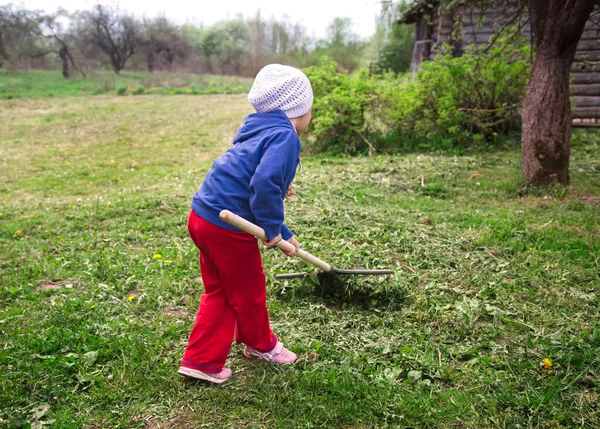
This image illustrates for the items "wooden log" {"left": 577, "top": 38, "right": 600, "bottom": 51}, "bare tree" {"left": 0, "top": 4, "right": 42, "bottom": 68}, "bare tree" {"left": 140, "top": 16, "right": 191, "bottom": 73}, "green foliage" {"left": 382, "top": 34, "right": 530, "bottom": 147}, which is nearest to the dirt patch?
"green foliage" {"left": 382, "top": 34, "right": 530, "bottom": 147}

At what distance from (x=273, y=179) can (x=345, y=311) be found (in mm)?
1483

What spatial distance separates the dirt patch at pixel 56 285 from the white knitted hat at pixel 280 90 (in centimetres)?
241

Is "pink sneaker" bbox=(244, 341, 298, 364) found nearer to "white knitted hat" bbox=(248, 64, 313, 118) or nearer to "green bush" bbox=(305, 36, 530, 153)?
"white knitted hat" bbox=(248, 64, 313, 118)

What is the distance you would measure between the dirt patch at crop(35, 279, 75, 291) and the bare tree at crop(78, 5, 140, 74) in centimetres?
3373

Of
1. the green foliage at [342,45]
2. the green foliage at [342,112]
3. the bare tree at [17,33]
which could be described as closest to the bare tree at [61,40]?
the bare tree at [17,33]

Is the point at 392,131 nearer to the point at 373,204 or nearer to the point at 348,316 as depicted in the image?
the point at 373,204

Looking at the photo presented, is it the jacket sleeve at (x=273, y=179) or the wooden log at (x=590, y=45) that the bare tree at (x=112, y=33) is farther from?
the jacket sleeve at (x=273, y=179)

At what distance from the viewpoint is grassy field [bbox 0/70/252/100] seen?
22516mm

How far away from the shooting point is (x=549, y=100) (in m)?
5.72

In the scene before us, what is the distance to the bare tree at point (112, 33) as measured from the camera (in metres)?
32.9

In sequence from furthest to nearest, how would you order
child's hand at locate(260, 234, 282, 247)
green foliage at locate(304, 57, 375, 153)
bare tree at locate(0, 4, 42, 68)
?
bare tree at locate(0, 4, 42, 68) → green foliage at locate(304, 57, 375, 153) → child's hand at locate(260, 234, 282, 247)

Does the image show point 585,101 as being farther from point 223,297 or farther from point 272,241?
point 223,297

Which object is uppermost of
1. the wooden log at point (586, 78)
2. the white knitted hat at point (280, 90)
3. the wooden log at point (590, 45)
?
the wooden log at point (590, 45)

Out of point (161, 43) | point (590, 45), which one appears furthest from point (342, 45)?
point (590, 45)
